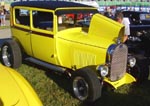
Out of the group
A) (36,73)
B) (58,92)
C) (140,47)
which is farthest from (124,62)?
(140,47)

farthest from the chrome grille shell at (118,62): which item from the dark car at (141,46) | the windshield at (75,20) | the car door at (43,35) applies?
the car door at (43,35)

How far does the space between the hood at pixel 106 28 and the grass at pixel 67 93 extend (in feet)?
3.71

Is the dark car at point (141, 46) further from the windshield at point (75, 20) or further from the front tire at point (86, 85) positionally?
the front tire at point (86, 85)

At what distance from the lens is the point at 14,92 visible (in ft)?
10.7

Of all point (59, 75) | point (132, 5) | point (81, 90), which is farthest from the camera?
point (132, 5)

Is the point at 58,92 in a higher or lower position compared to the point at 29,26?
lower

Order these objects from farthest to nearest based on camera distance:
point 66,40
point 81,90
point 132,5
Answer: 1. point 132,5
2. point 66,40
3. point 81,90

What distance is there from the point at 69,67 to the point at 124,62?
1.17m

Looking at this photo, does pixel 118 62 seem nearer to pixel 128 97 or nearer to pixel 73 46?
pixel 128 97

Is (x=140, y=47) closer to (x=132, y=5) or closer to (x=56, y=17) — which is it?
(x=56, y=17)

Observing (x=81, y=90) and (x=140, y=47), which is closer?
(x=81, y=90)

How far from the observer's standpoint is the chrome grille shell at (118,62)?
593cm

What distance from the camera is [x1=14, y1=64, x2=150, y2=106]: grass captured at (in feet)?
19.5

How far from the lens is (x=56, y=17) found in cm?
686
